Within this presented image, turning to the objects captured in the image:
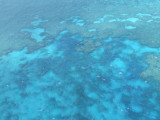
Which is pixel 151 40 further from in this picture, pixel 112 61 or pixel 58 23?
pixel 58 23

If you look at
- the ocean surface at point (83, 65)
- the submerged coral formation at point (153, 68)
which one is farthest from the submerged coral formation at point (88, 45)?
the submerged coral formation at point (153, 68)

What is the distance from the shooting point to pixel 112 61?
20.5 ft

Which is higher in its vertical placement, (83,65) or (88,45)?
(88,45)

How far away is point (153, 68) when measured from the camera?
5.58 m

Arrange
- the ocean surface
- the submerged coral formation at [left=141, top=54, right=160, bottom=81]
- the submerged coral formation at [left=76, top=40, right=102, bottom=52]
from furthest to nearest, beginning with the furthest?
1. the submerged coral formation at [left=76, top=40, right=102, bottom=52]
2. the submerged coral formation at [left=141, top=54, right=160, bottom=81]
3. the ocean surface

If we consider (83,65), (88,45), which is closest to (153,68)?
(83,65)

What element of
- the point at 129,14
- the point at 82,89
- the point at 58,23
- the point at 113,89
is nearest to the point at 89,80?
the point at 82,89

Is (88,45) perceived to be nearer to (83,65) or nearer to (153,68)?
(83,65)

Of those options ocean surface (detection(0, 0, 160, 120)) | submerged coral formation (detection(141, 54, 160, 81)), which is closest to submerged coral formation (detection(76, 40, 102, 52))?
ocean surface (detection(0, 0, 160, 120))

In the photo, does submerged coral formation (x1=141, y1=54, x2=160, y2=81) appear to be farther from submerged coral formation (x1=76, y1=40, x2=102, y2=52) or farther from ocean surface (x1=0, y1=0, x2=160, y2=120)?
submerged coral formation (x1=76, y1=40, x2=102, y2=52)

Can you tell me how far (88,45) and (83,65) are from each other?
55.7 inches

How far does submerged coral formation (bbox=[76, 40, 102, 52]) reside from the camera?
707cm

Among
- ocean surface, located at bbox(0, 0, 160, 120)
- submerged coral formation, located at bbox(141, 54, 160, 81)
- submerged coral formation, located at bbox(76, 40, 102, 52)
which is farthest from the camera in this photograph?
submerged coral formation, located at bbox(76, 40, 102, 52)

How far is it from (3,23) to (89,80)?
822 centimetres
